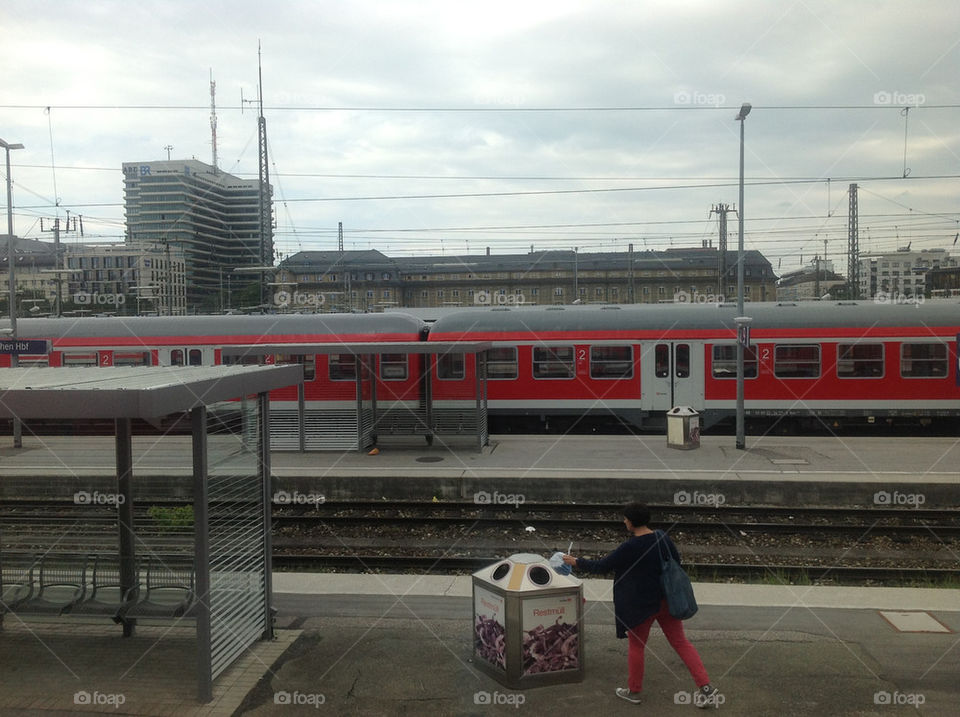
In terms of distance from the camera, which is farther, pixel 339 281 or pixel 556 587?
pixel 339 281

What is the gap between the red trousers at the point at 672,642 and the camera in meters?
6.02

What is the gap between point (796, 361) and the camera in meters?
20.3

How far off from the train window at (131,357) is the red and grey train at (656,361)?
70 cm

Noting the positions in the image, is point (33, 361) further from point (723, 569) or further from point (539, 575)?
point (539, 575)

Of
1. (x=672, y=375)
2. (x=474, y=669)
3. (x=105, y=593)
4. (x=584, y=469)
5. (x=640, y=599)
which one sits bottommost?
(x=584, y=469)

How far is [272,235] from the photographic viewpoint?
3469cm

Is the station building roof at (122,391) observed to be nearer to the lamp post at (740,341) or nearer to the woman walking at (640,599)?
the woman walking at (640,599)

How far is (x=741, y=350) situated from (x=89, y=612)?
1485 cm

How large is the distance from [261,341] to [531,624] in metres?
17.1

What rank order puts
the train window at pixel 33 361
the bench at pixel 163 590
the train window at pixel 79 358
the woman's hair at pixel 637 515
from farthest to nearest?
the train window at pixel 33 361, the train window at pixel 79 358, the bench at pixel 163 590, the woman's hair at pixel 637 515

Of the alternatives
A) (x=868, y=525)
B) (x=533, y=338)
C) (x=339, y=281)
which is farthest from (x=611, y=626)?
(x=339, y=281)

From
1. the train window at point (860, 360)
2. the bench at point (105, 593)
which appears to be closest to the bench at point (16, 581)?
the bench at point (105, 593)

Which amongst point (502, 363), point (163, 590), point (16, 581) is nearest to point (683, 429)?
point (502, 363)

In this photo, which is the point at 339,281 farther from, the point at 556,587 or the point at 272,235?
the point at 556,587
